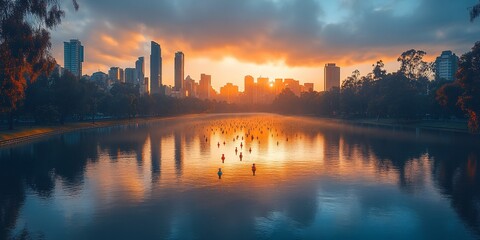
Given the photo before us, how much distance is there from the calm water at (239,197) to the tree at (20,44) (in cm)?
859

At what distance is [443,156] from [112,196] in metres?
38.4

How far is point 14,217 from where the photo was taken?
20.2m

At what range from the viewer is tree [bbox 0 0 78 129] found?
3691 cm

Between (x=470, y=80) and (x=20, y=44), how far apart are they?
6332 centimetres

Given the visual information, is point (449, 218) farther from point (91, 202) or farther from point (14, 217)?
point (14, 217)

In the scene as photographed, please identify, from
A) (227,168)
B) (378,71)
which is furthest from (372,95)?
(227,168)

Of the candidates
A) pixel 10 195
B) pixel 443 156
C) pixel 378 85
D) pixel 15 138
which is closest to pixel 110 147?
pixel 15 138

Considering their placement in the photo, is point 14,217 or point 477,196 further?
point 477,196

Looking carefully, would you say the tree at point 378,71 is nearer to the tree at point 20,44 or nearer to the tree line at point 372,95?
the tree line at point 372,95

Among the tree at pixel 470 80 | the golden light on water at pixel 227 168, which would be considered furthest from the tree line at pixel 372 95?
the golden light on water at pixel 227 168

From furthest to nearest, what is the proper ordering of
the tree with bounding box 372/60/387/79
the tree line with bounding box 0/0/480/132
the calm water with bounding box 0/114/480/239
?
the tree with bounding box 372/60/387/79, the tree line with bounding box 0/0/480/132, the calm water with bounding box 0/114/480/239

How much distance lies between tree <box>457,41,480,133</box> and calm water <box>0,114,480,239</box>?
1796 centimetres

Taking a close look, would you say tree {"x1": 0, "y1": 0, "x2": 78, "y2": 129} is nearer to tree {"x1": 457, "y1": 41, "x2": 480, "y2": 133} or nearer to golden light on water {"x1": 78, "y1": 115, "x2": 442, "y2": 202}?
golden light on water {"x1": 78, "y1": 115, "x2": 442, "y2": 202}

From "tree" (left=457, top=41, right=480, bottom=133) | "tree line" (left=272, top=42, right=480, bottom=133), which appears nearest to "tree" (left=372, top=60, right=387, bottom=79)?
"tree line" (left=272, top=42, right=480, bottom=133)
